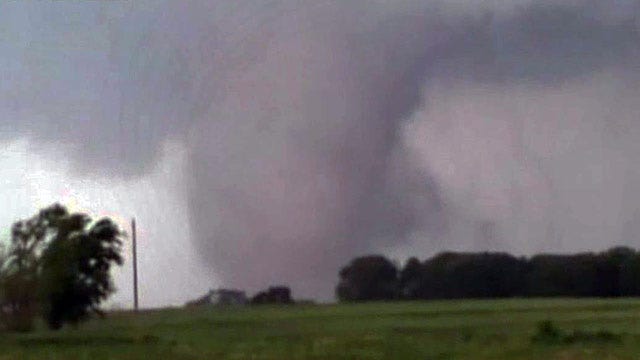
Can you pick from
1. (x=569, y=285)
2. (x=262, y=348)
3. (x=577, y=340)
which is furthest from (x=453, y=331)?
(x=569, y=285)

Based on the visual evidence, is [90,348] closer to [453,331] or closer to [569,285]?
[453,331]

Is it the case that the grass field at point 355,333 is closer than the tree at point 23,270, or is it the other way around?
the grass field at point 355,333

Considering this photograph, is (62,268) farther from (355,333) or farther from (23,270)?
(355,333)

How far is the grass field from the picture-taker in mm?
26703

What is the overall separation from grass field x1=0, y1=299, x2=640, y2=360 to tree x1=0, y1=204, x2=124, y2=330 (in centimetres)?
83

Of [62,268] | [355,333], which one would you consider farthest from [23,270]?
[355,333]

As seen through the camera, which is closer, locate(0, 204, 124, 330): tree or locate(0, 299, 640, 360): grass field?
locate(0, 299, 640, 360): grass field

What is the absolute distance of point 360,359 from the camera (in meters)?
25.4

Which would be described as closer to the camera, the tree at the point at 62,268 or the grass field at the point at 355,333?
the grass field at the point at 355,333

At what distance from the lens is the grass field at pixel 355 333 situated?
2670 centimetres

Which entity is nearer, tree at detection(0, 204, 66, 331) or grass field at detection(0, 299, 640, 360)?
grass field at detection(0, 299, 640, 360)

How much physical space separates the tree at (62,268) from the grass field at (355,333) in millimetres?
829

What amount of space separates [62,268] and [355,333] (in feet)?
29.3

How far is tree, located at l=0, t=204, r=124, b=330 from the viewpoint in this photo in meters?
36.5
